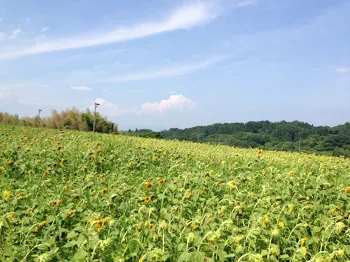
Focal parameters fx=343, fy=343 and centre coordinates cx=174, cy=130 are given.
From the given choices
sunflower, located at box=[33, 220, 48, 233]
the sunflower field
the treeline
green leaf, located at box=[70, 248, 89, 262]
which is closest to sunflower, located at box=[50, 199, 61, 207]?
the sunflower field

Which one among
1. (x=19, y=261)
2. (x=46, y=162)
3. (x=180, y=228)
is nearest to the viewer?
(x=19, y=261)

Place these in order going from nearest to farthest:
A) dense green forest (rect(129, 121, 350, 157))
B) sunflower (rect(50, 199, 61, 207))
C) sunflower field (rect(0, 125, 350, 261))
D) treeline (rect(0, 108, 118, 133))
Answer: sunflower field (rect(0, 125, 350, 261)) < sunflower (rect(50, 199, 61, 207)) < treeline (rect(0, 108, 118, 133)) < dense green forest (rect(129, 121, 350, 157))

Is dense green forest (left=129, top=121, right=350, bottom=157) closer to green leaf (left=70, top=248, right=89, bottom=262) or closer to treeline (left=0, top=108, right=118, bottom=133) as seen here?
treeline (left=0, top=108, right=118, bottom=133)

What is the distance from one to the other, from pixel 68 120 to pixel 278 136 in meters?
29.7

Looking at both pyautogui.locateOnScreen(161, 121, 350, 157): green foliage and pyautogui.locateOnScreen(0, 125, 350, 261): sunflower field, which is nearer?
pyautogui.locateOnScreen(0, 125, 350, 261): sunflower field

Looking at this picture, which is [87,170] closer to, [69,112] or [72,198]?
[72,198]

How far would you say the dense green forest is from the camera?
33.3 m

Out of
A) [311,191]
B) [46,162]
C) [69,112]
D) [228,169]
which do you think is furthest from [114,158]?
[69,112]

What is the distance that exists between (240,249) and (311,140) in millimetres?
37375

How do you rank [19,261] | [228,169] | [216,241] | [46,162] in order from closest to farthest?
[19,261] < [216,241] < [46,162] < [228,169]

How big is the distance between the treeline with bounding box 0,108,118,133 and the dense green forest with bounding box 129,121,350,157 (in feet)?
14.1

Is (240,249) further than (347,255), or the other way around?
(347,255)

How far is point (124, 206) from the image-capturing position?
3.53 meters

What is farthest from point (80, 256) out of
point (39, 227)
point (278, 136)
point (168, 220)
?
point (278, 136)
